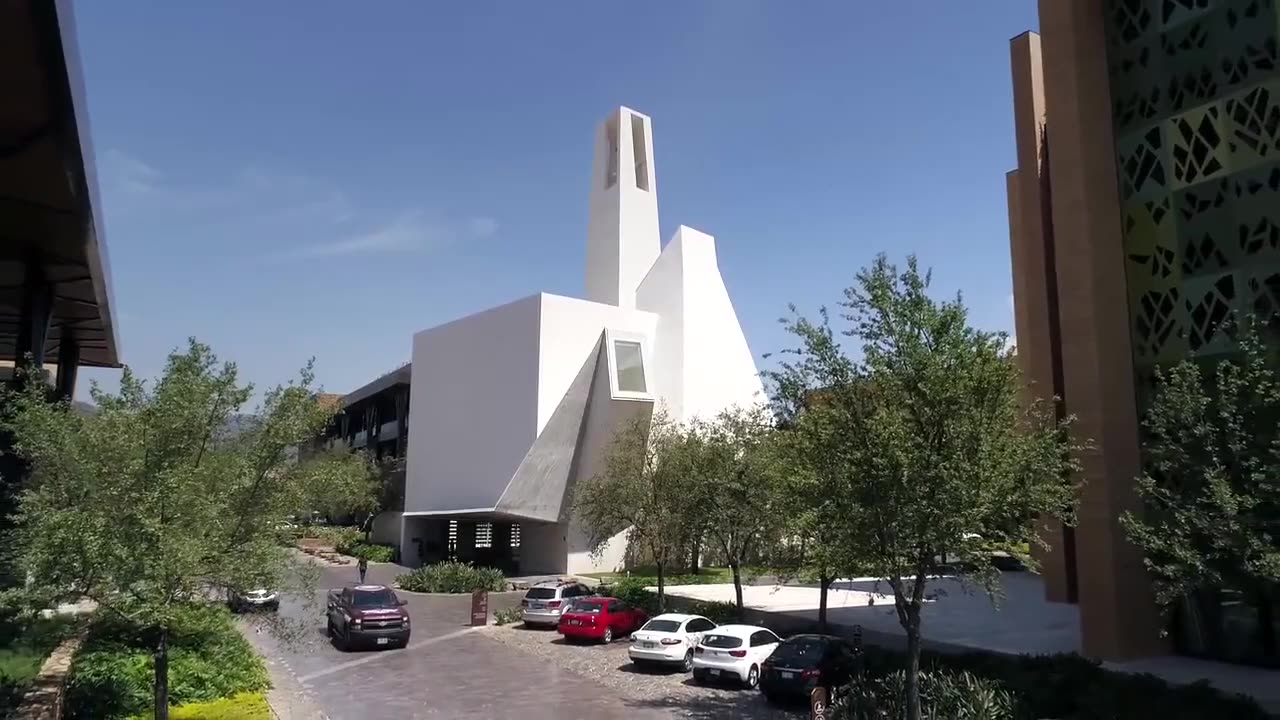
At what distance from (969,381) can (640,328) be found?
3420cm

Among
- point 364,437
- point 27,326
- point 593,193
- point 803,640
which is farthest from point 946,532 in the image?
point 364,437

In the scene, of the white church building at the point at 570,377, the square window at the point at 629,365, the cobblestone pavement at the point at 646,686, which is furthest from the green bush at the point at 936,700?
the square window at the point at 629,365

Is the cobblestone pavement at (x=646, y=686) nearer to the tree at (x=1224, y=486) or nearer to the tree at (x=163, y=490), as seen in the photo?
the tree at (x=1224, y=486)

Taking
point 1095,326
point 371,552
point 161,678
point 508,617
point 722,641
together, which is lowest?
point 508,617

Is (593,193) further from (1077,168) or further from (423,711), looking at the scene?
(423,711)

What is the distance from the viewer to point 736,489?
2409 cm

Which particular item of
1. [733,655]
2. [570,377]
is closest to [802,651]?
[733,655]

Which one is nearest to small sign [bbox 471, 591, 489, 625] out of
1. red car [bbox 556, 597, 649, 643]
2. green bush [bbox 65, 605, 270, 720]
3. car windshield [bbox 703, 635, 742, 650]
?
red car [bbox 556, 597, 649, 643]

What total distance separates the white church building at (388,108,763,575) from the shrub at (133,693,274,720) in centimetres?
2652

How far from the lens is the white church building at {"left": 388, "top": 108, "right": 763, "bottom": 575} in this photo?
4294 centimetres

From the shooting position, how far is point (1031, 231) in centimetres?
3073

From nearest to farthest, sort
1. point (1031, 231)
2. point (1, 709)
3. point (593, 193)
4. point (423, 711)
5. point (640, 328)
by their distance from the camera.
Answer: point (1, 709)
point (423, 711)
point (1031, 231)
point (640, 328)
point (593, 193)

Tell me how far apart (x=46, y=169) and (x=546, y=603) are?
18066 mm

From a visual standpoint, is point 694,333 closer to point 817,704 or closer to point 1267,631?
point 1267,631
